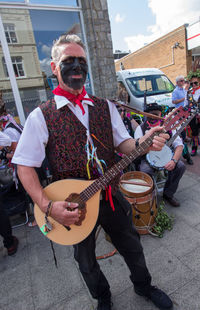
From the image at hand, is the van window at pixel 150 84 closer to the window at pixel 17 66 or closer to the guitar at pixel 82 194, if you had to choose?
the window at pixel 17 66

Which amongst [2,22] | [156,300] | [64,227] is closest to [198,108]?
[64,227]

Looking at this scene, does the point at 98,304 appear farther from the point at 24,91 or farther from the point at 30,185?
the point at 24,91

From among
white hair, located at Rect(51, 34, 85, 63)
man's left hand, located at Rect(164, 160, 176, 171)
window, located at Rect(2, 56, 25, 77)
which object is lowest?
man's left hand, located at Rect(164, 160, 176, 171)

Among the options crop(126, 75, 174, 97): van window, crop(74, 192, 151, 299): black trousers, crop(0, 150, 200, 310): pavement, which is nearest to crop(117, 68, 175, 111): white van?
crop(126, 75, 174, 97): van window

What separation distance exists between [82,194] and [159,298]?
3.68ft

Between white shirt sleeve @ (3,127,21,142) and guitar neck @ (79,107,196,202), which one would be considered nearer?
guitar neck @ (79,107,196,202)

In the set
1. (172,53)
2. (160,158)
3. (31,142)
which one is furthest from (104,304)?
(172,53)

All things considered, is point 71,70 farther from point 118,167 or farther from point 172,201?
point 172,201

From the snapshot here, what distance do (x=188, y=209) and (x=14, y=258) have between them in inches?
97.1

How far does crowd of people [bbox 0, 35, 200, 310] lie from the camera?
126cm

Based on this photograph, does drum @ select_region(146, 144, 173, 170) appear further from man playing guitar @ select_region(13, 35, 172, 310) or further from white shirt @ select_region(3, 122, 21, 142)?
white shirt @ select_region(3, 122, 21, 142)

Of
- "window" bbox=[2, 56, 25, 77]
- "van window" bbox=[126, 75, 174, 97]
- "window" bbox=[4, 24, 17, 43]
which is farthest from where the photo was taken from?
"van window" bbox=[126, 75, 174, 97]

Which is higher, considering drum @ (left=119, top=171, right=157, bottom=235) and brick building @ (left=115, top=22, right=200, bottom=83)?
brick building @ (left=115, top=22, right=200, bottom=83)

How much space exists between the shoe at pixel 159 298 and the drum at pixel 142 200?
836mm
